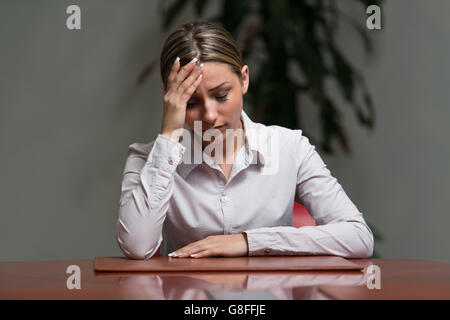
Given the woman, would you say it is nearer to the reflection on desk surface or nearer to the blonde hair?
the blonde hair

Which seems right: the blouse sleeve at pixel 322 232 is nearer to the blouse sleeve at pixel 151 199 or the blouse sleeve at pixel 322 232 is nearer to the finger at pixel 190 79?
the blouse sleeve at pixel 151 199

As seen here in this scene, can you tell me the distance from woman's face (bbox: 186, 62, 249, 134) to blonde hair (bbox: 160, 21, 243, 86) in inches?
1.0

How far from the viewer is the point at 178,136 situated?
138 cm

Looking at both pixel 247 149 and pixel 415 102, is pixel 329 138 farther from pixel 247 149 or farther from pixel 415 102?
pixel 247 149

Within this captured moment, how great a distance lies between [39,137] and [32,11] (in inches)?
25.9

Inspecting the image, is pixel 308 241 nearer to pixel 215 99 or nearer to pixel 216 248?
pixel 216 248

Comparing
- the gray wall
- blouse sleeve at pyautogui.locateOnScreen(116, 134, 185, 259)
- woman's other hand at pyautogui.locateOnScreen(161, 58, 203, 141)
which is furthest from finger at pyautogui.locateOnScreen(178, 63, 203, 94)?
the gray wall

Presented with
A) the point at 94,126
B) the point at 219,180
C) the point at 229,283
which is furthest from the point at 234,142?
the point at 94,126

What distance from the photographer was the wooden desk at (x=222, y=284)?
2.71 ft

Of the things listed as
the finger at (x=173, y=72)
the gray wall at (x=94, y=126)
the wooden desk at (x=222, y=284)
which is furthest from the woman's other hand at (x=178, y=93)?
the gray wall at (x=94, y=126)

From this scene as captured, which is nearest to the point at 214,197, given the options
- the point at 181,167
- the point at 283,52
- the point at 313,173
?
the point at 181,167

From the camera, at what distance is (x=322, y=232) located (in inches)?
50.9

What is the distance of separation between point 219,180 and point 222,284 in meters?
0.58

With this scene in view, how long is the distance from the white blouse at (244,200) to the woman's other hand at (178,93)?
0.04 metres
